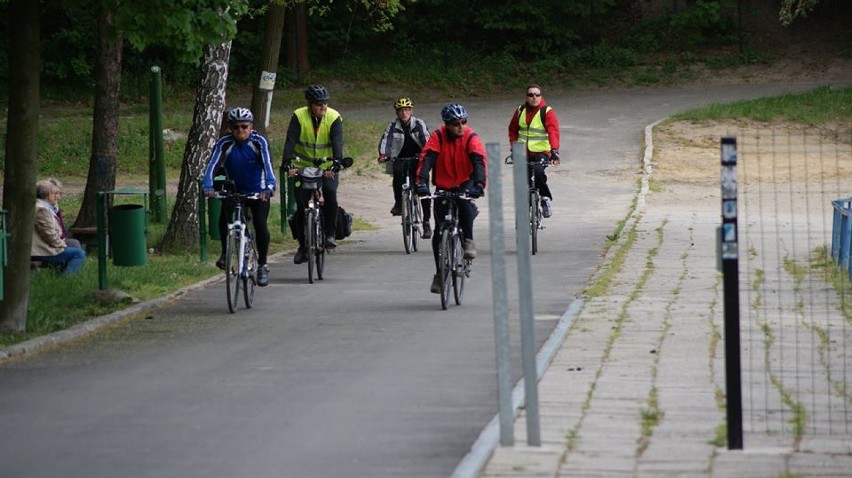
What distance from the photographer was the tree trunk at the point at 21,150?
11.7 meters

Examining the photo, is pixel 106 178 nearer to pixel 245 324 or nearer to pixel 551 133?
pixel 551 133

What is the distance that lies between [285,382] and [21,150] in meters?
3.36

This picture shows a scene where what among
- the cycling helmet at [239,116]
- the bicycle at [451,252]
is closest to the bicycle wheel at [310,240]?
the cycling helmet at [239,116]

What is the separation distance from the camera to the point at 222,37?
11984mm

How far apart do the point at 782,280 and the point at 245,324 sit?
5148 millimetres

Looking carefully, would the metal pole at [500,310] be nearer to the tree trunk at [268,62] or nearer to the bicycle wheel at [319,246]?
the bicycle wheel at [319,246]

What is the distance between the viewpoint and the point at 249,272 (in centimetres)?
1334

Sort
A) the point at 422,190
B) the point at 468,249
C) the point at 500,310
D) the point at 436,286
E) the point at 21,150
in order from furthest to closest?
the point at 468,249
the point at 422,190
the point at 436,286
the point at 21,150
the point at 500,310

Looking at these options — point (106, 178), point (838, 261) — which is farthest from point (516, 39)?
point (838, 261)

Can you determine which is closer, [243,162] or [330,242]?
[243,162]

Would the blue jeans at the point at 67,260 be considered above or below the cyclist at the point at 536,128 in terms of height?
below

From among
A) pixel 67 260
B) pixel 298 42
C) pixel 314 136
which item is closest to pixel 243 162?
pixel 314 136

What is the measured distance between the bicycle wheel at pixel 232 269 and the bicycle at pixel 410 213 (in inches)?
182

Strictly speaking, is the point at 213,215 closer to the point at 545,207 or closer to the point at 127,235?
the point at 127,235
